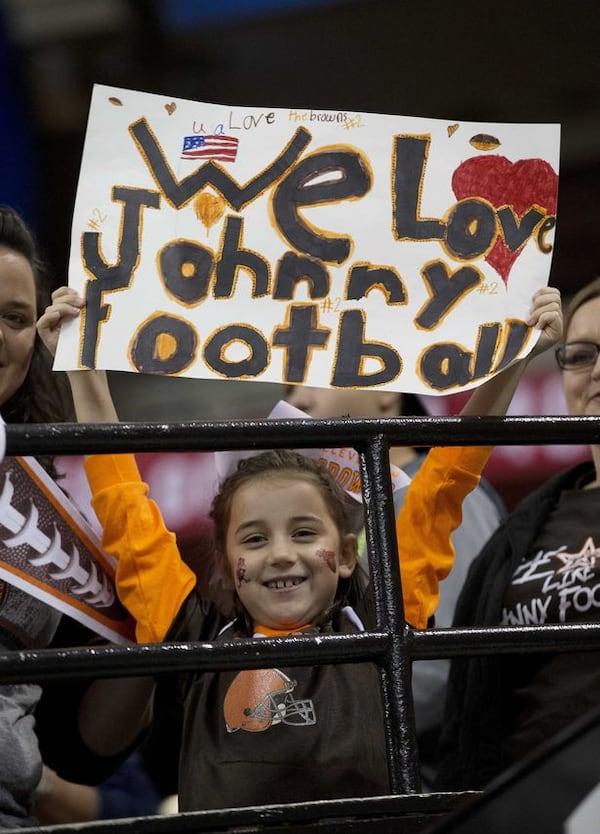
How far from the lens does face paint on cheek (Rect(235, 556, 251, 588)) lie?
1600mm

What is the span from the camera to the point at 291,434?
125 cm

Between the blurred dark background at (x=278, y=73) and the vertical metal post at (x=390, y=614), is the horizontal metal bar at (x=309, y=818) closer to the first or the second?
the vertical metal post at (x=390, y=614)

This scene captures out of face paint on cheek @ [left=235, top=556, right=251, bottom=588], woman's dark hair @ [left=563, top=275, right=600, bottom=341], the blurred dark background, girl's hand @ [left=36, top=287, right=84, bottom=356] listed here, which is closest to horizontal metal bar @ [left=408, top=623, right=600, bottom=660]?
face paint on cheek @ [left=235, top=556, right=251, bottom=588]

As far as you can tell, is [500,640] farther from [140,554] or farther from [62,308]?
[62,308]

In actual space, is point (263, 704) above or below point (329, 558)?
below

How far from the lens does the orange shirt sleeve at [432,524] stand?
1.58 metres

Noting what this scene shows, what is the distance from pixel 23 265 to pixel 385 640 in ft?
2.64

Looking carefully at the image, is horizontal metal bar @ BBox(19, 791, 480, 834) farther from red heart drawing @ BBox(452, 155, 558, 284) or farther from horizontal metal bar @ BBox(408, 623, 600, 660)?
red heart drawing @ BBox(452, 155, 558, 284)

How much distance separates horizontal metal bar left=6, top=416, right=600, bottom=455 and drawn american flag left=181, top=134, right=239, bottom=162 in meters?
0.42

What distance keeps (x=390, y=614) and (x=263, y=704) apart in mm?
365

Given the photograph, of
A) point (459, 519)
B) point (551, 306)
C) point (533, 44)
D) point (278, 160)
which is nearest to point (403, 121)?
point (278, 160)

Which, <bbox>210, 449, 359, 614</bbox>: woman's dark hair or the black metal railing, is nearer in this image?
the black metal railing

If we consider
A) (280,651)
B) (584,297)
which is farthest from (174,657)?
(584,297)

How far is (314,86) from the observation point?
16.3 ft
